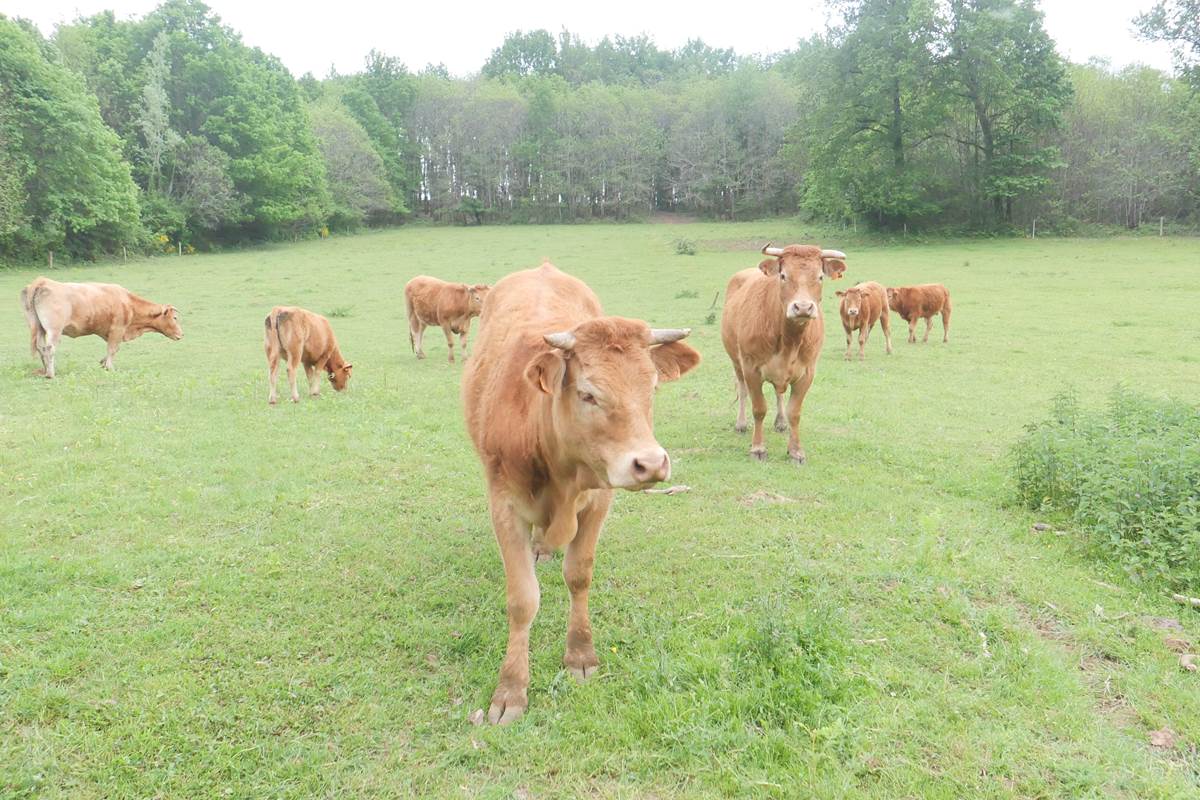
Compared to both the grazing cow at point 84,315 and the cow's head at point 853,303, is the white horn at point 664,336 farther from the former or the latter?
the grazing cow at point 84,315

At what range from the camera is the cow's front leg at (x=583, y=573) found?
13.1 ft

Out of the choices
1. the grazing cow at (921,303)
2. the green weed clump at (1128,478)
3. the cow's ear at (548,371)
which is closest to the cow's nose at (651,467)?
the cow's ear at (548,371)

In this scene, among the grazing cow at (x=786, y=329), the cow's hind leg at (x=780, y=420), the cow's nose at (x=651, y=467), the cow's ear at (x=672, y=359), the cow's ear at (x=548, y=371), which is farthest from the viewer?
the cow's hind leg at (x=780, y=420)

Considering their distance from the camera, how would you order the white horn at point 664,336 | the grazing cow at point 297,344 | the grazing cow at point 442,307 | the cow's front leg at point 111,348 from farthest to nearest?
the grazing cow at point 442,307 < the cow's front leg at point 111,348 < the grazing cow at point 297,344 < the white horn at point 664,336

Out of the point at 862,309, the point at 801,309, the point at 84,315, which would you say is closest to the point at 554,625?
the point at 801,309

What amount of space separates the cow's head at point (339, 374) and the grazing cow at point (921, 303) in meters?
12.1

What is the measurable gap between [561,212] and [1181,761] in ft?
222

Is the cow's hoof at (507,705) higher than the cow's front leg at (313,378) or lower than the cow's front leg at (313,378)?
lower

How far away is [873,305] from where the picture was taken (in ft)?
49.3

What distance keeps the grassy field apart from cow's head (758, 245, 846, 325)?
1.73 meters

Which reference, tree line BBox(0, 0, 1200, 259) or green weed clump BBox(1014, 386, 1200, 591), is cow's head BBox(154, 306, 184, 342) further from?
tree line BBox(0, 0, 1200, 259)

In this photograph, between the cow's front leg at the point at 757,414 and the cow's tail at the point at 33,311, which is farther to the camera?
the cow's tail at the point at 33,311

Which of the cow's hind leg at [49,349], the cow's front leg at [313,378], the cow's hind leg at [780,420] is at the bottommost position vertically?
the cow's hind leg at [780,420]

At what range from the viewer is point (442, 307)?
15.5 metres
